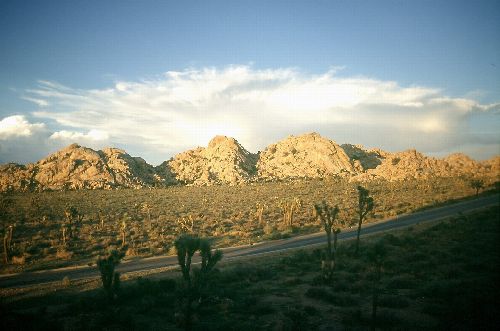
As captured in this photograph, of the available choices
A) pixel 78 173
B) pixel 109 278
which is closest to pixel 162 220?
pixel 109 278

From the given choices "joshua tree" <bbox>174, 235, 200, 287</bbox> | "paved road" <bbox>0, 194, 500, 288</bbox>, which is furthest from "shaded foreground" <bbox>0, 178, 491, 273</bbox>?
"joshua tree" <bbox>174, 235, 200, 287</bbox>

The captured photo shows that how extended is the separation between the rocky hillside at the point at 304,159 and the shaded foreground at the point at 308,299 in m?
72.3

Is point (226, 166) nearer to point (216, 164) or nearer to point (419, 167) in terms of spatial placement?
point (216, 164)

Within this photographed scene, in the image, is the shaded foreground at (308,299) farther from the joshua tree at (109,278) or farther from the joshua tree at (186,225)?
the joshua tree at (186,225)

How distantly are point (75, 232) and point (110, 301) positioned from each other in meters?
23.3

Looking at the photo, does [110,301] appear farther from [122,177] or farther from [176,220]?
[122,177]

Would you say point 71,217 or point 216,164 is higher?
point 216,164

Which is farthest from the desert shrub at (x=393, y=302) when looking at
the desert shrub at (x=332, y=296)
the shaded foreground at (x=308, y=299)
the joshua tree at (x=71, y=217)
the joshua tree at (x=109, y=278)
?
the joshua tree at (x=71, y=217)

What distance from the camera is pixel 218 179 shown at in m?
94.9

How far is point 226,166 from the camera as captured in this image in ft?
329

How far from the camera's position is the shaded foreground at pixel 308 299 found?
11.6 metres

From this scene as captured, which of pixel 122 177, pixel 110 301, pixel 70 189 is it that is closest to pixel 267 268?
pixel 110 301

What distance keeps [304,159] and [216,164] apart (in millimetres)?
28458

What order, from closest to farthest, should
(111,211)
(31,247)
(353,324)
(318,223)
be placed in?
(353,324), (31,247), (318,223), (111,211)
